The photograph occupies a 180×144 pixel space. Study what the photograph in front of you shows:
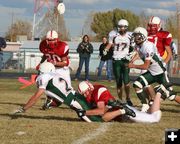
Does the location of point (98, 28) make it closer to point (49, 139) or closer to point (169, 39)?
point (169, 39)

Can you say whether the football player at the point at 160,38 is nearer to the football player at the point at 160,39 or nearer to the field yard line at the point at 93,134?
the football player at the point at 160,39

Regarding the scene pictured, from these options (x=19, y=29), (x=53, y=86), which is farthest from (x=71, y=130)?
(x=19, y=29)

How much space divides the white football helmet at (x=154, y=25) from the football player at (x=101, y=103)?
3.08 m

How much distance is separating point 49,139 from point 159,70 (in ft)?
13.1

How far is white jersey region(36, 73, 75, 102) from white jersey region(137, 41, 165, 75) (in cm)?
156

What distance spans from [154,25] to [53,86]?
303 centimetres

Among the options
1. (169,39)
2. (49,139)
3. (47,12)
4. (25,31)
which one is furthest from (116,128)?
(25,31)

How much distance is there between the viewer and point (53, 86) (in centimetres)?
978

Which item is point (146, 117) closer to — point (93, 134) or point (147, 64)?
point (147, 64)

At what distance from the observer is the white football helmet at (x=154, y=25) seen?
11628mm

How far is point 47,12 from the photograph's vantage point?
60938 mm

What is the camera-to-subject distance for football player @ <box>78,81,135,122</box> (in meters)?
8.92

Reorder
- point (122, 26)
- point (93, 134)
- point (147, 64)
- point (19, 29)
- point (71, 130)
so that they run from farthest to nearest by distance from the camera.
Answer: point (19, 29)
point (122, 26)
point (147, 64)
point (71, 130)
point (93, 134)

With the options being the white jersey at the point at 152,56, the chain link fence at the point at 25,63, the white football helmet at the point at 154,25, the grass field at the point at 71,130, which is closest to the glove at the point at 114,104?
the grass field at the point at 71,130
